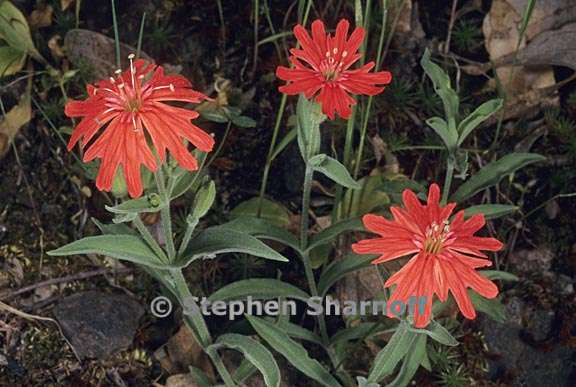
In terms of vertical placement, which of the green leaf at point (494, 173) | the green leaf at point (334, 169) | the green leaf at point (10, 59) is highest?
the green leaf at point (10, 59)

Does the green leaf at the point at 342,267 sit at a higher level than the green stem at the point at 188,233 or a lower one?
lower

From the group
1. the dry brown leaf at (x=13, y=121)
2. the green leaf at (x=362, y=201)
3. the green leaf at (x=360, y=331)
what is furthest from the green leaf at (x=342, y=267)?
the dry brown leaf at (x=13, y=121)

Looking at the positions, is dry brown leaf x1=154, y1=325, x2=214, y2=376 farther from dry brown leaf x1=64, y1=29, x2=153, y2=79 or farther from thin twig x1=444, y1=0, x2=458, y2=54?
thin twig x1=444, y1=0, x2=458, y2=54

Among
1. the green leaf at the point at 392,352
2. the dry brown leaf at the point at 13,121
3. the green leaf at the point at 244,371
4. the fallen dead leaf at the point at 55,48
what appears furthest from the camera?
the fallen dead leaf at the point at 55,48

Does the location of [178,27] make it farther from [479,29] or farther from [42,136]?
[479,29]

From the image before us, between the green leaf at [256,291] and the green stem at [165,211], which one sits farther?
the green leaf at [256,291]

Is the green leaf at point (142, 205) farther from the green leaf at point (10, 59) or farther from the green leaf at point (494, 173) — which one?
the green leaf at point (10, 59)

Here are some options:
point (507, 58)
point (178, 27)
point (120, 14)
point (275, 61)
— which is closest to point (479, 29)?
point (507, 58)

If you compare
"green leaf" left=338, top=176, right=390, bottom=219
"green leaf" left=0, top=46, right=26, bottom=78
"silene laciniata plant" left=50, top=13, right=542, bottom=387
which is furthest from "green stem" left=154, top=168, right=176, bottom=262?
"green leaf" left=0, top=46, right=26, bottom=78

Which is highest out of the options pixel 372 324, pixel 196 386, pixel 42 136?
pixel 42 136
